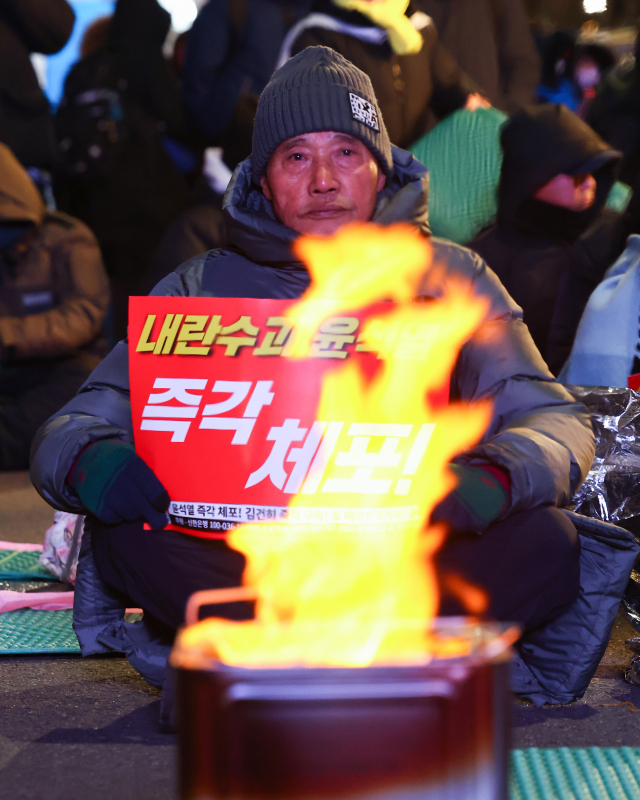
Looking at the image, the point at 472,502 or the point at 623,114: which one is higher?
the point at 623,114

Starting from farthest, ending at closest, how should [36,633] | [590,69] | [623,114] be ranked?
[590,69] → [623,114] → [36,633]

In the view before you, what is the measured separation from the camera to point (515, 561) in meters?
A: 1.34

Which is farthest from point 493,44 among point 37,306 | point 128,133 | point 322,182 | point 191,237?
point 322,182

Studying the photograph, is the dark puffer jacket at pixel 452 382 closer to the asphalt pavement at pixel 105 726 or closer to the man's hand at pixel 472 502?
the man's hand at pixel 472 502

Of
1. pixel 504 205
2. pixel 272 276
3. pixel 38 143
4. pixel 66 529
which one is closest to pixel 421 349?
pixel 272 276

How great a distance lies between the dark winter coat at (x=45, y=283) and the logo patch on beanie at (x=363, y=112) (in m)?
2.37

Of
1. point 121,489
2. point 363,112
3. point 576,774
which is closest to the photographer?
point 576,774

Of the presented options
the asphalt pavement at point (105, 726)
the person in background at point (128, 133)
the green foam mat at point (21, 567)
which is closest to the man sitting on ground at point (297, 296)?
the asphalt pavement at point (105, 726)

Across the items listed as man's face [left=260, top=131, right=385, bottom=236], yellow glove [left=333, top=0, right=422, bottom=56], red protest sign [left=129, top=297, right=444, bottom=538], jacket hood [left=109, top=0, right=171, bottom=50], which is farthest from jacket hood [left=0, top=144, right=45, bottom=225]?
red protest sign [left=129, top=297, right=444, bottom=538]

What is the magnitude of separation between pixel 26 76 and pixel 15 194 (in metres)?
0.68

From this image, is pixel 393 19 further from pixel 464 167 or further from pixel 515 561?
pixel 515 561

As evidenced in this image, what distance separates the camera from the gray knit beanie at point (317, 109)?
5.42 ft

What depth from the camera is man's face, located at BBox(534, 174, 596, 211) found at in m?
3.09

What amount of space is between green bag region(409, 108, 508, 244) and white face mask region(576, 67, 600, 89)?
117 cm
